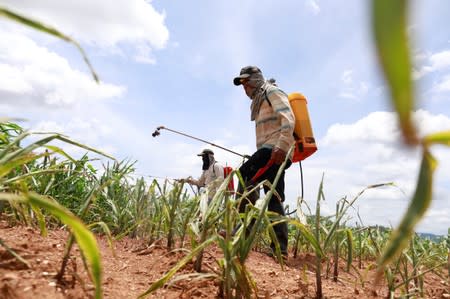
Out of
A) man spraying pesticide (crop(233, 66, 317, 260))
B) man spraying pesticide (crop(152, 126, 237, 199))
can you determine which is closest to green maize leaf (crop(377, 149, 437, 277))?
man spraying pesticide (crop(233, 66, 317, 260))

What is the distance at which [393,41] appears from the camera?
0.17 metres

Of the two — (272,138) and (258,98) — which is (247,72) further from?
(272,138)

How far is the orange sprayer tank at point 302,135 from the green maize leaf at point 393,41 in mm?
3268

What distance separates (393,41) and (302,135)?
10.8ft

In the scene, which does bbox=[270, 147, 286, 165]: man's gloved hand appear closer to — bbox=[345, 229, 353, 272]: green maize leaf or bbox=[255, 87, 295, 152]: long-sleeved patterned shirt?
bbox=[255, 87, 295, 152]: long-sleeved patterned shirt

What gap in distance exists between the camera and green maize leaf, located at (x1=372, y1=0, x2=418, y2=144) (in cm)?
17

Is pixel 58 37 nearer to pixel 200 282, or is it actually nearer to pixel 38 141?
pixel 38 141

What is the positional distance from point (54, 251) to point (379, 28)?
4.34 feet

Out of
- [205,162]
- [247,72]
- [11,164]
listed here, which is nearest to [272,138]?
[247,72]

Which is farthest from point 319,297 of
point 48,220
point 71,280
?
point 48,220

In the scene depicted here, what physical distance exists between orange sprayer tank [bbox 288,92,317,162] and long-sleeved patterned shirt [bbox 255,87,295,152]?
0.20 metres

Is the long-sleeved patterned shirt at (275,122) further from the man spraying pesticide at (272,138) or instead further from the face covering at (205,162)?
the face covering at (205,162)

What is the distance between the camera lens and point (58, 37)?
1.78ft

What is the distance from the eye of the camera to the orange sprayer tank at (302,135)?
3.40 m
